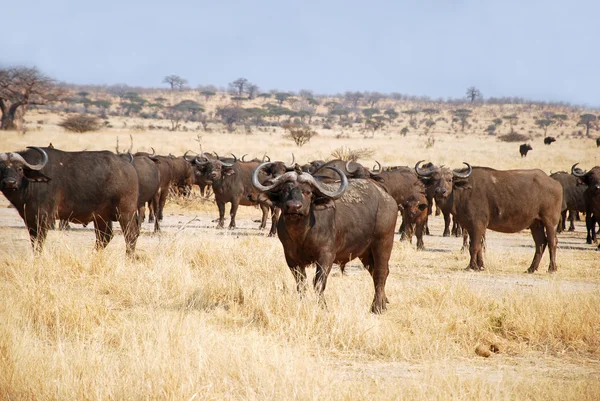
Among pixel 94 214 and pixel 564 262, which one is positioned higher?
pixel 94 214

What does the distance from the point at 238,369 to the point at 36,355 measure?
160 centimetres

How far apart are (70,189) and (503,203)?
732 cm

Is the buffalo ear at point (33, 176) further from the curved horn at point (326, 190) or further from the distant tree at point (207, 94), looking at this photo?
the distant tree at point (207, 94)

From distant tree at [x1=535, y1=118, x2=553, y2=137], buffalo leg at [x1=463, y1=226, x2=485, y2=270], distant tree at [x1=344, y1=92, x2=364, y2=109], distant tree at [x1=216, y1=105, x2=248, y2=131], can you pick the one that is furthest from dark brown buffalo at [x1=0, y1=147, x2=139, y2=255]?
distant tree at [x1=344, y1=92, x2=364, y2=109]

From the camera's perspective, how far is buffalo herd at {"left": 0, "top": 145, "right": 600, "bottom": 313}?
25.0 feet

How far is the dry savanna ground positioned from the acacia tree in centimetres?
4701

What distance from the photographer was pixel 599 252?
52.3 ft

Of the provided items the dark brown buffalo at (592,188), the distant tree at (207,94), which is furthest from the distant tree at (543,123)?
the dark brown buffalo at (592,188)

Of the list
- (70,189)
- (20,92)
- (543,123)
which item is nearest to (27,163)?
(70,189)

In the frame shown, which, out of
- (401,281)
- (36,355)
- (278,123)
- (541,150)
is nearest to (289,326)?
(36,355)

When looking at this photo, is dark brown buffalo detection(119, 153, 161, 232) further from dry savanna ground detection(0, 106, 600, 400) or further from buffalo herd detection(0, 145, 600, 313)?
dry savanna ground detection(0, 106, 600, 400)

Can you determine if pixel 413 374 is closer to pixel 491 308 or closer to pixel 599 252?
pixel 491 308

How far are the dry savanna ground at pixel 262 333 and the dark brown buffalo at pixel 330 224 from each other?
0.39m

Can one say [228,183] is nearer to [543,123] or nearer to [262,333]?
[262,333]
